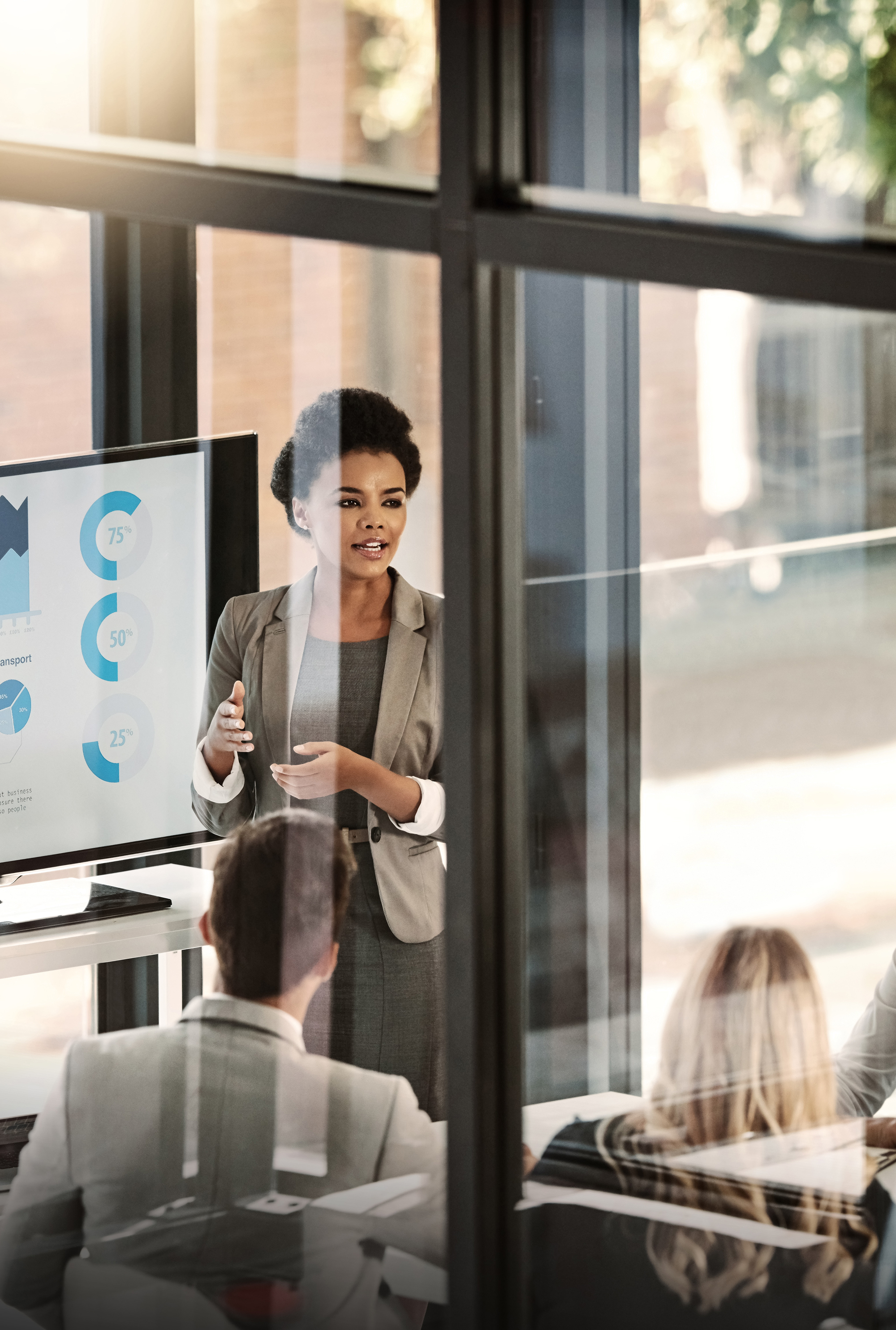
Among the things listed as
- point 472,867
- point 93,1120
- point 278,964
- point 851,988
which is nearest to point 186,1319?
point 93,1120

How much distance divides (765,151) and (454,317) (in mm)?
393

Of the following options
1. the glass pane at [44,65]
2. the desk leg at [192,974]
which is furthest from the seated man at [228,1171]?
the glass pane at [44,65]

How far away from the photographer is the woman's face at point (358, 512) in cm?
201

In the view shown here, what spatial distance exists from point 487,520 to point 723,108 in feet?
1.86

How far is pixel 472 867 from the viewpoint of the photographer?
57.1 inches

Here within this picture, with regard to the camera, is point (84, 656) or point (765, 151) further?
point (84, 656)

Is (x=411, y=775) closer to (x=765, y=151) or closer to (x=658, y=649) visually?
(x=658, y=649)

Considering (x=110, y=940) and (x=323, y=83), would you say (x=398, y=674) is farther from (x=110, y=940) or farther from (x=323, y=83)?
(x=323, y=83)

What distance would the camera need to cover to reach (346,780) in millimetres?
2061

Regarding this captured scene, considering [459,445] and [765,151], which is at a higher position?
[765,151]

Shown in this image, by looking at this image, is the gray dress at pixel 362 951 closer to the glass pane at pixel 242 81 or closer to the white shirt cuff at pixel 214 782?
the white shirt cuff at pixel 214 782

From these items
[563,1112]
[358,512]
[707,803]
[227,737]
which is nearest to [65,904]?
[227,737]

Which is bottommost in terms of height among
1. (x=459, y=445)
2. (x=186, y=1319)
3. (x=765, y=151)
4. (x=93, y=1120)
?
(x=186, y=1319)

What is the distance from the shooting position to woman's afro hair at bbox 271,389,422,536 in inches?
78.4
